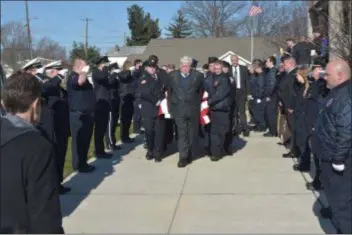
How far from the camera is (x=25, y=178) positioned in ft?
9.23

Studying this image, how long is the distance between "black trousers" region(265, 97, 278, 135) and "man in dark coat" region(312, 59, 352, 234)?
25.0ft

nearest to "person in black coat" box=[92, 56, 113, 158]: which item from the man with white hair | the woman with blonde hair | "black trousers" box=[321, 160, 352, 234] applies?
the man with white hair

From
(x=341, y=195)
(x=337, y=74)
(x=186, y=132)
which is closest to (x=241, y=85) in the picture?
(x=186, y=132)

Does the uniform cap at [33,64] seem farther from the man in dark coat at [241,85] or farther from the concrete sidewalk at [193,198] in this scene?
the man in dark coat at [241,85]

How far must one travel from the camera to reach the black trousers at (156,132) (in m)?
Answer: 10.3

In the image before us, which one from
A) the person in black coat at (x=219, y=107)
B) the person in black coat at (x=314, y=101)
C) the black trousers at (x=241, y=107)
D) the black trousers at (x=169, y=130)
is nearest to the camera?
the person in black coat at (x=314, y=101)

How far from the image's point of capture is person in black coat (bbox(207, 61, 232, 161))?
1003 cm

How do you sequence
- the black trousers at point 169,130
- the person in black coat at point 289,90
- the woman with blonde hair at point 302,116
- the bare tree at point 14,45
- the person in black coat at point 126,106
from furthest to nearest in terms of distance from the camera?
the bare tree at point 14,45, the person in black coat at point 126,106, the black trousers at point 169,130, the person in black coat at point 289,90, the woman with blonde hair at point 302,116

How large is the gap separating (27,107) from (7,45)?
58.6m

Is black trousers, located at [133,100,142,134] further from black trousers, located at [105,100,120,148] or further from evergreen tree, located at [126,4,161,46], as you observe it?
evergreen tree, located at [126,4,161,46]

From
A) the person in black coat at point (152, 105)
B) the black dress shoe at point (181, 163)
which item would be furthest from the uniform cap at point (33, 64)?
the black dress shoe at point (181, 163)

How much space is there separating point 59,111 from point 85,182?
60.5 inches

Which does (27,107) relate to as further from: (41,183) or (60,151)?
(60,151)

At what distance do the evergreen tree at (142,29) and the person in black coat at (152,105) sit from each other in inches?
2122
